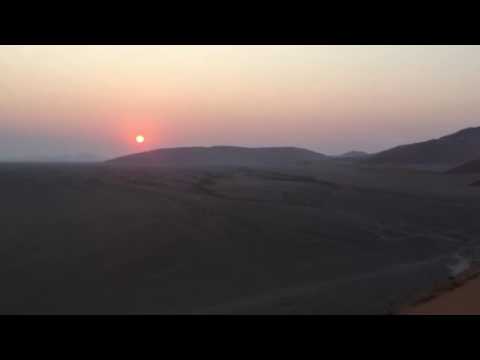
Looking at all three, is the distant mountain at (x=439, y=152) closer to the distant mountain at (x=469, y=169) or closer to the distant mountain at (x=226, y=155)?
the distant mountain at (x=226, y=155)

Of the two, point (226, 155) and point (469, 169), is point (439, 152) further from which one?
point (226, 155)

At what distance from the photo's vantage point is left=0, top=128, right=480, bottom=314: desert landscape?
6859 millimetres

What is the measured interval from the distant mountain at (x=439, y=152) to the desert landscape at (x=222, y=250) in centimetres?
4481

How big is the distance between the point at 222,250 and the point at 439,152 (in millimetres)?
60864

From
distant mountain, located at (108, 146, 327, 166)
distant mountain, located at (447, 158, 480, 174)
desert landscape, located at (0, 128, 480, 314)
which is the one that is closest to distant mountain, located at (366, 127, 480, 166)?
distant mountain, located at (108, 146, 327, 166)

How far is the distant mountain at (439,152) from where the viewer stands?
59.7 metres

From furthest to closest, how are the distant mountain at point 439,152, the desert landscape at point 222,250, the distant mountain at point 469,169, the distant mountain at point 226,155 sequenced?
the distant mountain at point 226,155 < the distant mountain at point 439,152 < the distant mountain at point 469,169 < the desert landscape at point 222,250

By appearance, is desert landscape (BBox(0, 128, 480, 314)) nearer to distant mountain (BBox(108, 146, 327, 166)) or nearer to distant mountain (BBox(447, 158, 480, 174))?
distant mountain (BBox(447, 158, 480, 174))

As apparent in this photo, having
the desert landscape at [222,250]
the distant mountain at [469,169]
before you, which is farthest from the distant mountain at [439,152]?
the desert landscape at [222,250]

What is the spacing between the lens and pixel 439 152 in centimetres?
6347
